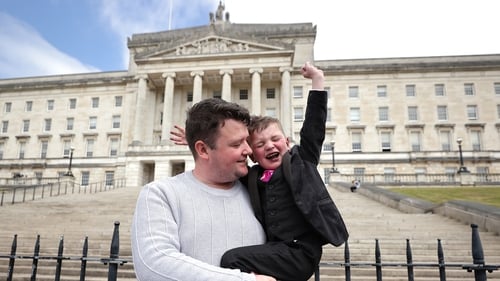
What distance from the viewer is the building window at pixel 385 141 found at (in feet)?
142

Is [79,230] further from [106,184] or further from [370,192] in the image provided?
[106,184]

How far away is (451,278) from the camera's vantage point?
6.92 meters

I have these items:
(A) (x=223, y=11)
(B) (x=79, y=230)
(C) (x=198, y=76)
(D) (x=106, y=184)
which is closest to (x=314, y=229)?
(B) (x=79, y=230)

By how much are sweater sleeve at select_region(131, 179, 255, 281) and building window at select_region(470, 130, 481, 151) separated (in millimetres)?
48093

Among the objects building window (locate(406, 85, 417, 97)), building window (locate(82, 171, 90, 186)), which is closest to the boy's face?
building window (locate(406, 85, 417, 97))

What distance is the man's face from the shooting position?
201cm

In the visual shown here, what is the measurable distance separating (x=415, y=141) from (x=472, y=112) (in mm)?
8240

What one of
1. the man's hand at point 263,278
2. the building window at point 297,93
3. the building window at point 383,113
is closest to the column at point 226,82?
the building window at point 297,93

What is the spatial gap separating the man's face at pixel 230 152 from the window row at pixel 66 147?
47768 millimetres

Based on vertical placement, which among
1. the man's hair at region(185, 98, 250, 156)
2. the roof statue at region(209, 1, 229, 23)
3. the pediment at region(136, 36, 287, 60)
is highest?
the roof statue at region(209, 1, 229, 23)

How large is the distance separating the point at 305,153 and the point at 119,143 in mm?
47980

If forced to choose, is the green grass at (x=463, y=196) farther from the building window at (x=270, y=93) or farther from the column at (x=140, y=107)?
the column at (x=140, y=107)

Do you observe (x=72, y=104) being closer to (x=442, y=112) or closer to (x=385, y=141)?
(x=385, y=141)

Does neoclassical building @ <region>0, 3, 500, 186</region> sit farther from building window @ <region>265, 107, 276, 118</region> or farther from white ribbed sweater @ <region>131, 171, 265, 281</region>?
white ribbed sweater @ <region>131, 171, 265, 281</region>
